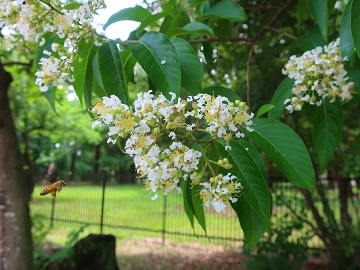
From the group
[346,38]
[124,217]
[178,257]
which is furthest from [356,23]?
[124,217]

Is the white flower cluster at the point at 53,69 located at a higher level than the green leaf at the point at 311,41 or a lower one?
lower

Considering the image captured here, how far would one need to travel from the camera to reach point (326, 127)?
56.3 inches

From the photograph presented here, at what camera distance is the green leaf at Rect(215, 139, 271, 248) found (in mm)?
917

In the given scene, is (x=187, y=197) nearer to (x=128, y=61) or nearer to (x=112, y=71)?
(x=112, y=71)

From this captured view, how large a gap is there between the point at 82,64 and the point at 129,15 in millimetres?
302

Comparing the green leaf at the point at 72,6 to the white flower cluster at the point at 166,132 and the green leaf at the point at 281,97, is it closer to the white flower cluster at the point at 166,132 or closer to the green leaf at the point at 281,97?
the white flower cluster at the point at 166,132

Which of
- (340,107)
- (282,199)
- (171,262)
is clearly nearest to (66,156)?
(171,262)

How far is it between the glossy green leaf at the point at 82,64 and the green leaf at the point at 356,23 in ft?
2.42

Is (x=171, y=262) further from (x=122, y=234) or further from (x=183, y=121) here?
(x=183, y=121)

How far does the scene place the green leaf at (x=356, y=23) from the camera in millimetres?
1023

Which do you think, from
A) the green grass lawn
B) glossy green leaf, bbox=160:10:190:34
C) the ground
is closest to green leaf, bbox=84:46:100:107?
glossy green leaf, bbox=160:10:190:34

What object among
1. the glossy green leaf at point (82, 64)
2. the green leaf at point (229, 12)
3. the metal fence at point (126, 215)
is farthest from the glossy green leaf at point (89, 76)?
the metal fence at point (126, 215)

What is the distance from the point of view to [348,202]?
18.3ft

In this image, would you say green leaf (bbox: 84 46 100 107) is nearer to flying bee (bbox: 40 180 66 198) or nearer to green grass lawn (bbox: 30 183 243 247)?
flying bee (bbox: 40 180 66 198)
